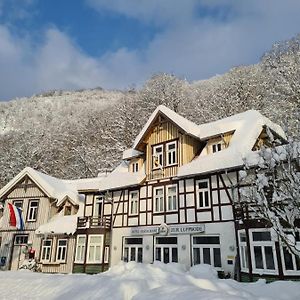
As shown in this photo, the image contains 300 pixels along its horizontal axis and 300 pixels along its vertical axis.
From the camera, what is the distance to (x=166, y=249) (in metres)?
18.2

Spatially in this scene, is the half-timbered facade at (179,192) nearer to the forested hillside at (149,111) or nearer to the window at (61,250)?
the window at (61,250)

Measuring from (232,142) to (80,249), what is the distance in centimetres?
1238

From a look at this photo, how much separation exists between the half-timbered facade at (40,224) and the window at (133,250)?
14.2 ft

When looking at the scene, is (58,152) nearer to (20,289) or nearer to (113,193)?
(113,193)

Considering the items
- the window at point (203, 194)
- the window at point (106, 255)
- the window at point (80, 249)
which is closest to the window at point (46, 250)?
the window at point (80, 249)

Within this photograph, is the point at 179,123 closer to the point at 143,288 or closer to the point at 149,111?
the point at 143,288

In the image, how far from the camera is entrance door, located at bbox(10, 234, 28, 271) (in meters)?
23.6

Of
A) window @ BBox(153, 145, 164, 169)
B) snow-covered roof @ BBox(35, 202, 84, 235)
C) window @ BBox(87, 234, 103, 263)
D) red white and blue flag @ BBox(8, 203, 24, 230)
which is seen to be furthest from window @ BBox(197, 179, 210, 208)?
red white and blue flag @ BBox(8, 203, 24, 230)

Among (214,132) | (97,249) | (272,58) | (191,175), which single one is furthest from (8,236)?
(272,58)

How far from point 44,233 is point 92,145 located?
1659cm

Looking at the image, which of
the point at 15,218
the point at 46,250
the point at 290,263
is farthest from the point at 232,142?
the point at 15,218

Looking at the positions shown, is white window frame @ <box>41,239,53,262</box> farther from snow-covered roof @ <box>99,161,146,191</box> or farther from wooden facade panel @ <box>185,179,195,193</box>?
wooden facade panel @ <box>185,179,195,193</box>

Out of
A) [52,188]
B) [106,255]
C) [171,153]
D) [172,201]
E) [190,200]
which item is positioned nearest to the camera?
[190,200]

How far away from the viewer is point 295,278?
1291cm
